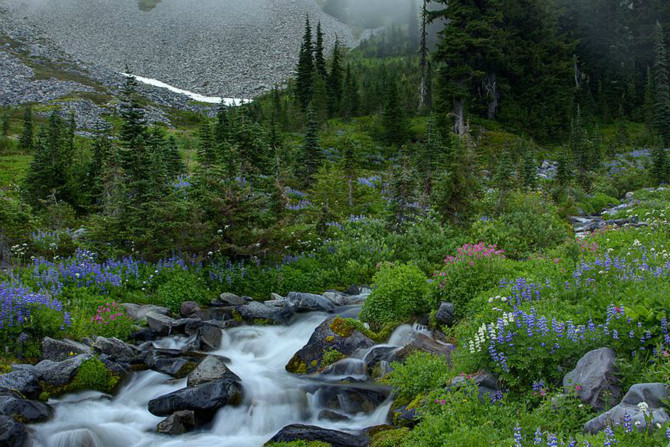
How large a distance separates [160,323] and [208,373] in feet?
9.37

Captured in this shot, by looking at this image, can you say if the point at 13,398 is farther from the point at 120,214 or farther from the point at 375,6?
the point at 375,6

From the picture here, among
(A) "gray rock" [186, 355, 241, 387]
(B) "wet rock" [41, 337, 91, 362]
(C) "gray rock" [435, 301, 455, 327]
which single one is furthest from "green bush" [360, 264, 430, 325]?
(B) "wet rock" [41, 337, 91, 362]

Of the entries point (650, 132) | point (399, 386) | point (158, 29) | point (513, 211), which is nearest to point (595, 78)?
point (650, 132)

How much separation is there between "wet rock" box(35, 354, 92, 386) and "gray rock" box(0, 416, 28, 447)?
1437 mm

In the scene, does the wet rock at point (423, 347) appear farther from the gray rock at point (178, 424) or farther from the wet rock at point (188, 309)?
the wet rock at point (188, 309)

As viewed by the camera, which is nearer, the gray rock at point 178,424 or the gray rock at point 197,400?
the gray rock at point 178,424

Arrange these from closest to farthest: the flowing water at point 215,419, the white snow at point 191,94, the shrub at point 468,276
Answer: the flowing water at point 215,419 < the shrub at point 468,276 < the white snow at point 191,94

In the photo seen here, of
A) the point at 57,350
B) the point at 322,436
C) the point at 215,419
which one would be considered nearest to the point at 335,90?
the point at 57,350

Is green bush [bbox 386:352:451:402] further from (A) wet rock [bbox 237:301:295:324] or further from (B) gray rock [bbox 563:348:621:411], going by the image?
(A) wet rock [bbox 237:301:295:324]

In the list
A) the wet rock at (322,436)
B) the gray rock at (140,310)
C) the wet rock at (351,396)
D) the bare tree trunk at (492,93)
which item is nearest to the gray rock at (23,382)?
the gray rock at (140,310)

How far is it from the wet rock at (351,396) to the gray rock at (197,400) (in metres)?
1.55

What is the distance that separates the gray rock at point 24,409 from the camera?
23.0 feet

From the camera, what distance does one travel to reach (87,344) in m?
9.55

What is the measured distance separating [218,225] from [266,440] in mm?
7821
